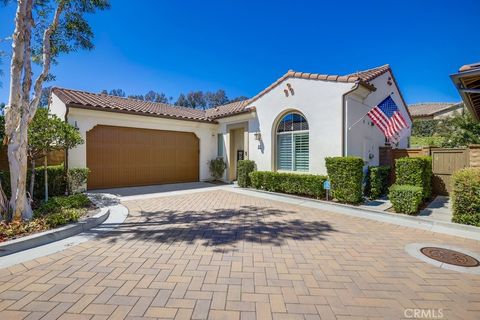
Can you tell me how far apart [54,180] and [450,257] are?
11376 millimetres

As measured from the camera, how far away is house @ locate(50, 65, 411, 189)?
974 centimetres

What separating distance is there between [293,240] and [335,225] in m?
1.69

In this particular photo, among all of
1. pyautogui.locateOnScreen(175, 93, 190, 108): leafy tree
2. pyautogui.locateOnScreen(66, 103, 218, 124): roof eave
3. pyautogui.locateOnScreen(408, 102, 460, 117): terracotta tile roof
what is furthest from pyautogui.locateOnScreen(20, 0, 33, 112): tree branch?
pyautogui.locateOnScreen(175, 93, 190, 108): leafy tree

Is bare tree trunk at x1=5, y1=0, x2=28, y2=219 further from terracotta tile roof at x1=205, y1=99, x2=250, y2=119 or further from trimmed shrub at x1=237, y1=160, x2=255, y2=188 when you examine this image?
terracotta tile roof at x1=205, y1=99, x2=250, y2=119

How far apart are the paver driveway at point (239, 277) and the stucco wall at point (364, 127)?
467cm

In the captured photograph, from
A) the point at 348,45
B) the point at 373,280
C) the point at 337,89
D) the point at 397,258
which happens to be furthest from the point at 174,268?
the point at 348,45

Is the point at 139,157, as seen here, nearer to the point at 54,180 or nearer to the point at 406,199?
the point at 54,180

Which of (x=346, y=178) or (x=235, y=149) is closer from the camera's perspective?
(x=346, y=178)

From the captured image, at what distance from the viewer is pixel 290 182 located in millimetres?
10039

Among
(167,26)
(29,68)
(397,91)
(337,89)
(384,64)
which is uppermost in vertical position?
(167,26)

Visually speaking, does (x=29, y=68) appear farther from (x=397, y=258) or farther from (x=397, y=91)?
(x=397, y=91)

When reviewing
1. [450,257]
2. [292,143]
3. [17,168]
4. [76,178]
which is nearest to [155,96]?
[76,178]

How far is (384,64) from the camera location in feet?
42.0
